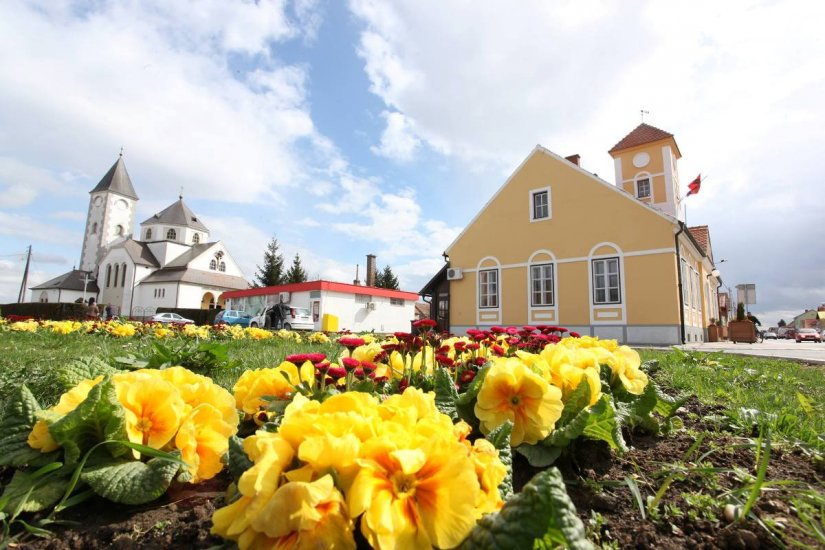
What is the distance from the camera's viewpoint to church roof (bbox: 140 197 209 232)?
178 ft

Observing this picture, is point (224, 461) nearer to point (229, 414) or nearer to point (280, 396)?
point (229, 414)

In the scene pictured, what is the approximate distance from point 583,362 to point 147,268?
56027 millimetres

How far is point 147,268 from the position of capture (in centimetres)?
4788

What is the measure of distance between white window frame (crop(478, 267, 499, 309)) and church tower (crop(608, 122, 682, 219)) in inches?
313

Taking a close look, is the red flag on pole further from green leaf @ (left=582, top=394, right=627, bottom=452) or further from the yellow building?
green leaf @ (left=582, top=394, right=627, bottom=452)

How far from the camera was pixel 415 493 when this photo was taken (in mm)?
761

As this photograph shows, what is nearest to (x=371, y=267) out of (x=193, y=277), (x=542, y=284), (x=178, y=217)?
(x=193, y=277)

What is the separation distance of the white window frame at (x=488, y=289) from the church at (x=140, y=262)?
1279 inches

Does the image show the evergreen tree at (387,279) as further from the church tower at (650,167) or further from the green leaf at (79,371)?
the green leaf at (79,371)

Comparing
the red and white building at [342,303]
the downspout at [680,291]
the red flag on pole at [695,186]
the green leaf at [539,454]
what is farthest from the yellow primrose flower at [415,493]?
the red and white building at [342,303]

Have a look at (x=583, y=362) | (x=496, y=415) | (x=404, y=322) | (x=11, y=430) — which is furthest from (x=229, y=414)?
(x=404, y=322)

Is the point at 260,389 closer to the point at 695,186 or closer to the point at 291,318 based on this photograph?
the point at 695,186

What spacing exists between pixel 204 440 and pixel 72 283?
64.6 meters

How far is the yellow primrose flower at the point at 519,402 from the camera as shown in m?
1.27
